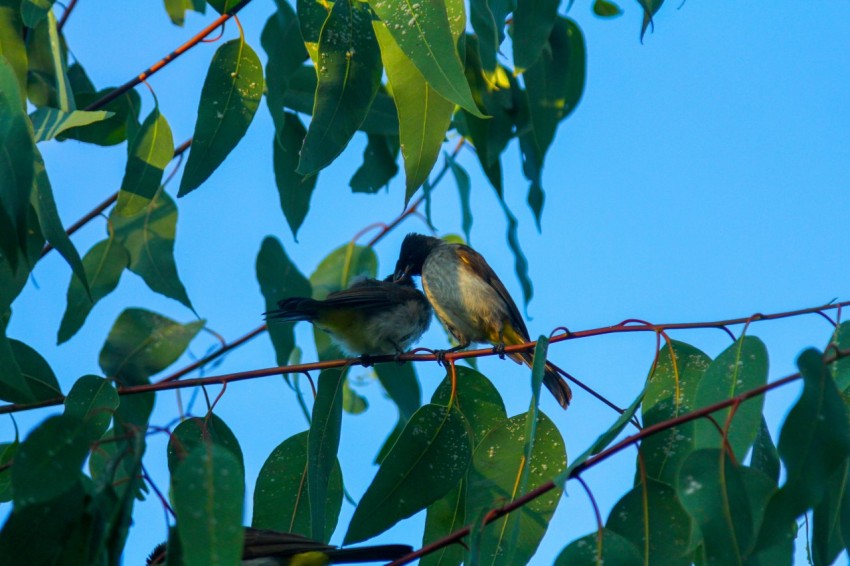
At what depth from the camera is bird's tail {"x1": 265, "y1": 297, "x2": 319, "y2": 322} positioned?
3641 millimetres

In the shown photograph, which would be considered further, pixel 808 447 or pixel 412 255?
pixel 412 255

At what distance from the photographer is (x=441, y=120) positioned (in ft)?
9.28

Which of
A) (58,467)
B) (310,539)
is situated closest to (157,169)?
(310,539)

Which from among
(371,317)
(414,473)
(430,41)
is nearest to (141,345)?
(371,317)

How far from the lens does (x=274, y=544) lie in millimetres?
2922

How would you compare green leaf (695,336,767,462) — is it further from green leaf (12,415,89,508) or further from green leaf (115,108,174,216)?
green leaf (115,108,174,216)

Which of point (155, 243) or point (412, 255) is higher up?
point (412, 255)

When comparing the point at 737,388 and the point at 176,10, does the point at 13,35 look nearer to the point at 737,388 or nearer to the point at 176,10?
the point at 176,10

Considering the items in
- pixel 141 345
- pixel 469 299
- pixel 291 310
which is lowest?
pixel 141 345

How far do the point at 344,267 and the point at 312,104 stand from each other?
117 centimetres

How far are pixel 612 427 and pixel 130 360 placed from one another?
2.15m

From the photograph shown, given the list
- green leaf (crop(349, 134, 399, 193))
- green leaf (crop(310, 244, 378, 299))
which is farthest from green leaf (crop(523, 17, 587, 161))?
green leaf (crop(310, 244, 378, 299))

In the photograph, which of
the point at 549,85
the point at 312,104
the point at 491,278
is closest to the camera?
the point at 549,85

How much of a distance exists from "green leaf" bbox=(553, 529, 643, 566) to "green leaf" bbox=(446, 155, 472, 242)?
2158mm
